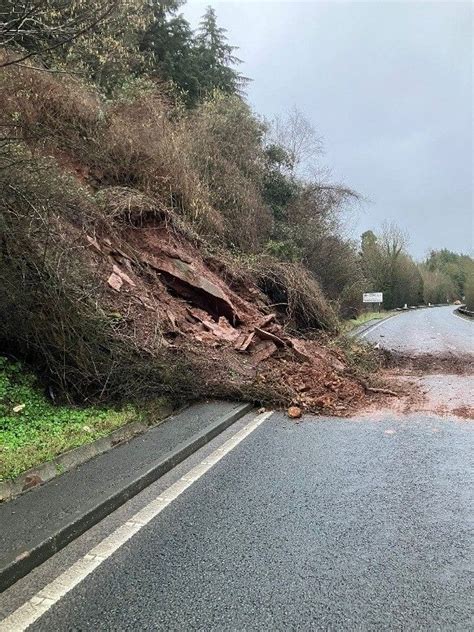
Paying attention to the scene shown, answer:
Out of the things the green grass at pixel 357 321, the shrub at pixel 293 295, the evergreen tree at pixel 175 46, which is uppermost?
the evergreen tree at pixel 175 46

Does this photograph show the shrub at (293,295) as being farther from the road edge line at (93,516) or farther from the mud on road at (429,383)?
the road edge line at (93,516)

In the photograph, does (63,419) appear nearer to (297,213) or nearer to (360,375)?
(360,375)

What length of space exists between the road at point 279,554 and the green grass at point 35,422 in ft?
3.37

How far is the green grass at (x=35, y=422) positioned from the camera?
4695 mm

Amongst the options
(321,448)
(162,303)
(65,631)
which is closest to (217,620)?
(65,631)

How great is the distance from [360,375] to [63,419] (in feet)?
18.0

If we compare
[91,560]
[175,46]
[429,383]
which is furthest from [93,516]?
[175,46]

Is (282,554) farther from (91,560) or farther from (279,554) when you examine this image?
(91,560)

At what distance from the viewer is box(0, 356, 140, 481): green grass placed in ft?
15.4

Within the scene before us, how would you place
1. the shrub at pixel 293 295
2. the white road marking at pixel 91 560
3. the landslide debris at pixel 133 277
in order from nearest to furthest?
the white road marking at pixel 91 560 → the landslide debris at pixel 133 277 → the shrub at pixel 293 295

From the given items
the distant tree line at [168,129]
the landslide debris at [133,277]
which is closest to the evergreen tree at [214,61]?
the distant tree line at [168,129]

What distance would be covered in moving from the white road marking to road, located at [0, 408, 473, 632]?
0.04 feet

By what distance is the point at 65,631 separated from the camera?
2660 mm

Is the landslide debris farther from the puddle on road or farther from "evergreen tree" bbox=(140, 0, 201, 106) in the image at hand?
"evergreen tree" bbox=(140, 0, 201, 106)
